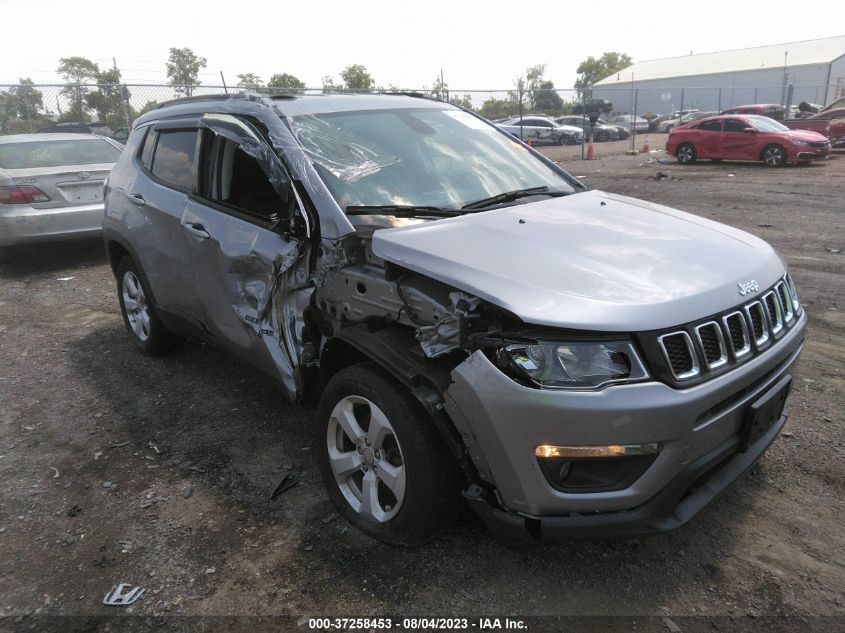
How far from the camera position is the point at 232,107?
11.4 feet

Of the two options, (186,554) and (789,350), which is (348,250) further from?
(789,350)

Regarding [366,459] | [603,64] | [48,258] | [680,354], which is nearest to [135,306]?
[366,459]

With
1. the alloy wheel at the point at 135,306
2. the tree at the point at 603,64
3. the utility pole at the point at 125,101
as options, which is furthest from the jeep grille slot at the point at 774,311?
the tree at the point at 603,64

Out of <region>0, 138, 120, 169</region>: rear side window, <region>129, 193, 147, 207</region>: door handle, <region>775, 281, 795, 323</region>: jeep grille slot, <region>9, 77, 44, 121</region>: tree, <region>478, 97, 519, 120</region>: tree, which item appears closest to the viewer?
<region>775, 281, 795, 323</region>: jeep grille slot

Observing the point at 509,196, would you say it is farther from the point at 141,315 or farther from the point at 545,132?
the point at 545,132

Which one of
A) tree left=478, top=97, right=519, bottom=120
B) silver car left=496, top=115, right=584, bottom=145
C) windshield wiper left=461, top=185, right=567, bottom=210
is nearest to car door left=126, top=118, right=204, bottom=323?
windshield wiper left=461, top=185, right=567, bottom=210

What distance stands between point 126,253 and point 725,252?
164 inches

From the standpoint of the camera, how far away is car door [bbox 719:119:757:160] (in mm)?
16492

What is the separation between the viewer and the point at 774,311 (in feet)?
8.45

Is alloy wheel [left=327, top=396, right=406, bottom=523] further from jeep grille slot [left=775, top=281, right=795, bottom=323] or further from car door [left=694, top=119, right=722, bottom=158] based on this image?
car door [left=694, top=119, right=722, bottom=158]

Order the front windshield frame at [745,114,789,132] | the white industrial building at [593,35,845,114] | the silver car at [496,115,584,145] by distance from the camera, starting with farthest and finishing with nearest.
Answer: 1. the white industrial building at [593,35,845,114]
2. the silver car at [496,115,584,145]
3. the front windshield frame at [745,114,789,132]

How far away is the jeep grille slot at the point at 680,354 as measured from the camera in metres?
2.05

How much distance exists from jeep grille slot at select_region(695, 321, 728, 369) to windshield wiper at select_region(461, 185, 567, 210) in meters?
1.29

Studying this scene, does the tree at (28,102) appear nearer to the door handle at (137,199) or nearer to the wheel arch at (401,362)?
the door handle at (137,199)
